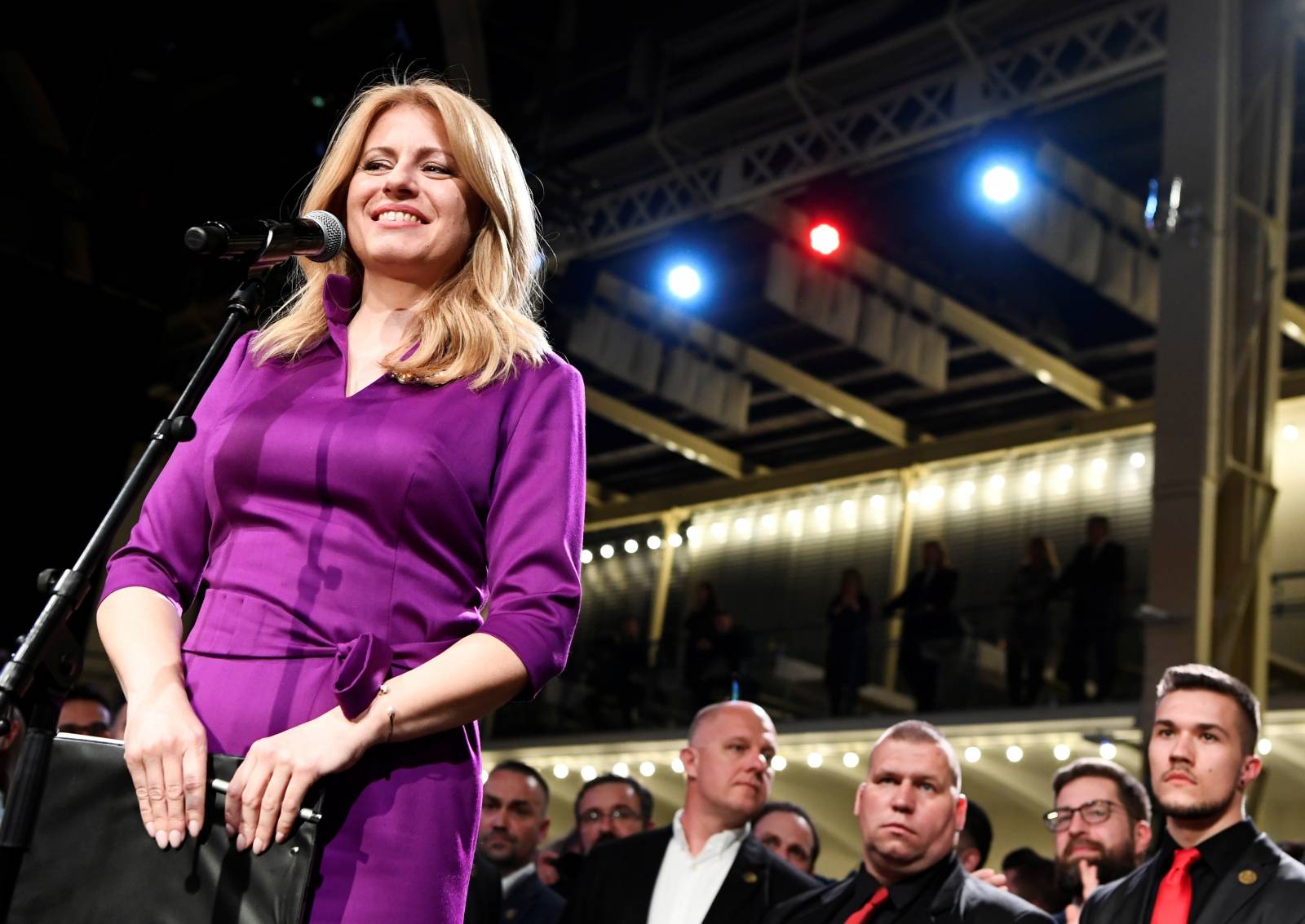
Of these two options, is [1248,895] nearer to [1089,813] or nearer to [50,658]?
[1089,813]

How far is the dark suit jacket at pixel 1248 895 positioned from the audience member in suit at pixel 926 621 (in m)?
9.50

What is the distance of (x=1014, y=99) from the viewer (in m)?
10.2

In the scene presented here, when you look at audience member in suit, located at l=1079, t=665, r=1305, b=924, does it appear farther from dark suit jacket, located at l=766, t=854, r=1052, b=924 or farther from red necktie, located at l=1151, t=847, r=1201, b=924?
dark suit jacket, located at l=766, t=854, r=1052, b=924

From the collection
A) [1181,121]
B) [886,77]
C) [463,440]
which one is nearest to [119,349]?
[886,77]

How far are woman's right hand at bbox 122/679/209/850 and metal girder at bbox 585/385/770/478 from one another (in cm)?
1542

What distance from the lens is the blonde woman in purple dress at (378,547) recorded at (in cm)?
139

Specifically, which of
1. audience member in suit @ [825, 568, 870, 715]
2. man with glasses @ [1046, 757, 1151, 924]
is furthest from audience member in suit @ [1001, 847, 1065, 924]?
audience member in suit @ [825, 568, 870, 715]

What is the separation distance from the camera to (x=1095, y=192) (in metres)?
12.5

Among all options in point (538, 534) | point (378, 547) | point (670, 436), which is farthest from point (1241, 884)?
point (670, 436)

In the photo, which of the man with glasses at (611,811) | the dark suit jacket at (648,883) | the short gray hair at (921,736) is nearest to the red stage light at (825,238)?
the man with glasses at (611,811)

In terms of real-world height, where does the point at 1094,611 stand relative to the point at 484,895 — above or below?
above

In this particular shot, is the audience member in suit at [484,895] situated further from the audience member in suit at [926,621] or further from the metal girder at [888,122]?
the audience member in suit at [926,621]

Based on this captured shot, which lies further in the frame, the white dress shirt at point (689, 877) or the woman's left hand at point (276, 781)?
the white dress shirt at point (689, 877)

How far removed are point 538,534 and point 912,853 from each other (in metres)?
2.68
